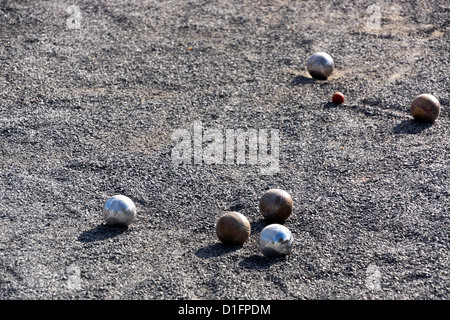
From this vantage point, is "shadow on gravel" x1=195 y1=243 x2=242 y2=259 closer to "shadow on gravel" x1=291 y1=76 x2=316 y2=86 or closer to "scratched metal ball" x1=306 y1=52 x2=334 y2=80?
"shadow on gravel" x1=291 y1=76 x2=316 y2=86

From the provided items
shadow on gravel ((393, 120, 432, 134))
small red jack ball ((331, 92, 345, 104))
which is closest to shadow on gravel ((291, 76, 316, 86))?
small red jack ball ((331, 92, 345, 104))

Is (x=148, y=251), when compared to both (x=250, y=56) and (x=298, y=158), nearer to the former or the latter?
(x=298, y=158)

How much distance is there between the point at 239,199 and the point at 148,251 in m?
1.65

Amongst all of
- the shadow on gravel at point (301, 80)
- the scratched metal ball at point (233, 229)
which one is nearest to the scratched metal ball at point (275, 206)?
the scratched metal ball at point (233, 229)

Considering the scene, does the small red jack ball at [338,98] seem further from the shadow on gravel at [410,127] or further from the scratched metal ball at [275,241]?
the scratched metal ball at [275,241]

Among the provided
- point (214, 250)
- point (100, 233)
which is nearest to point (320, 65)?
point (214, 250)

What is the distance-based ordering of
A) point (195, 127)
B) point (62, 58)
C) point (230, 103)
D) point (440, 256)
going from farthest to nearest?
point (62, 58)
point (230, 103)
point (195, 127)
point (440, 256)

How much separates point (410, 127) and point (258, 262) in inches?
172

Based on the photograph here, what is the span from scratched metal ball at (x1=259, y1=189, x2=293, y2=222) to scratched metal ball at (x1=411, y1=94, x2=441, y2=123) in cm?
355

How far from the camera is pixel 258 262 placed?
22.3ft

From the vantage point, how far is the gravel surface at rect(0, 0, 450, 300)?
661 centimetres

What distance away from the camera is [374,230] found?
7.39 m

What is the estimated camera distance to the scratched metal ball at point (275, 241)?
6.74m

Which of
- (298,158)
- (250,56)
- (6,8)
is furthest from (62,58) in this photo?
(298,158)
